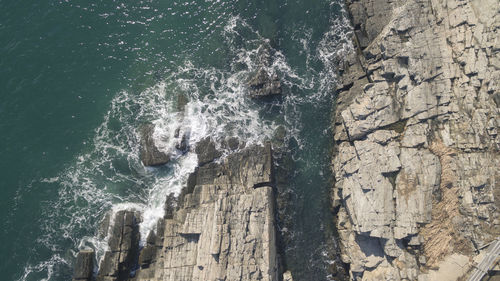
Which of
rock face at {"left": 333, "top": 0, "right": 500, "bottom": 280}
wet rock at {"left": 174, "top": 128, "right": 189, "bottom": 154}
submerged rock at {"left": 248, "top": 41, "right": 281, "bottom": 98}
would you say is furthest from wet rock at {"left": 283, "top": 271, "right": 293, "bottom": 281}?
submerged rock at {"left": 248, "top": 41, "right": 281, "bottom": 98}

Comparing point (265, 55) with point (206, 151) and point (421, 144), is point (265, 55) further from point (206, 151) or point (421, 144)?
point (421, 144)

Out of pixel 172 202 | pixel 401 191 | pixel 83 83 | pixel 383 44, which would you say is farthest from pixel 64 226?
pixel 383 44

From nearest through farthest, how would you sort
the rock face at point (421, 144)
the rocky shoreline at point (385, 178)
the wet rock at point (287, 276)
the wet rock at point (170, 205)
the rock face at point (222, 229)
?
the rock face at point (421, 144)
the rocky shoreline at point (385, 178)
the rock face at point (222, 229)
the wet rock at point (287, 276)
the wet rock at point (170, 205)

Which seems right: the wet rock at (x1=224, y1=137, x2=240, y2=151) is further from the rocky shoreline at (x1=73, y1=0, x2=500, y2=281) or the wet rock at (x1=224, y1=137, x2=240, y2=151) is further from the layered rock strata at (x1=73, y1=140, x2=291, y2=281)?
the layered rock strata at (x1=73, y1=140, x2=291, y2=281)

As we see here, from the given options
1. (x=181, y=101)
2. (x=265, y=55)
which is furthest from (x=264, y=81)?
(x=181, y=101)

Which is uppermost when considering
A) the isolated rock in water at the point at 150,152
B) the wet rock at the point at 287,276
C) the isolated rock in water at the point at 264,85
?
the isolated rock in water at the point at 264,85

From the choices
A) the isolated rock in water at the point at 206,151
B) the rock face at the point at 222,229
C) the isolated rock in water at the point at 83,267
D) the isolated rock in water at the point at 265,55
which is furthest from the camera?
the isolated rock in water at the point at 265,55

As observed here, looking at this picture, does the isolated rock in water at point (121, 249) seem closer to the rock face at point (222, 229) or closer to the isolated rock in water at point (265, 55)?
the rock face at point (222, 229)

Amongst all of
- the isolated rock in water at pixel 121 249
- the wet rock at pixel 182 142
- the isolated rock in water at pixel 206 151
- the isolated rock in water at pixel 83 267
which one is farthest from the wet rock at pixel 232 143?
the isolated rock in water at pixel 83 267
